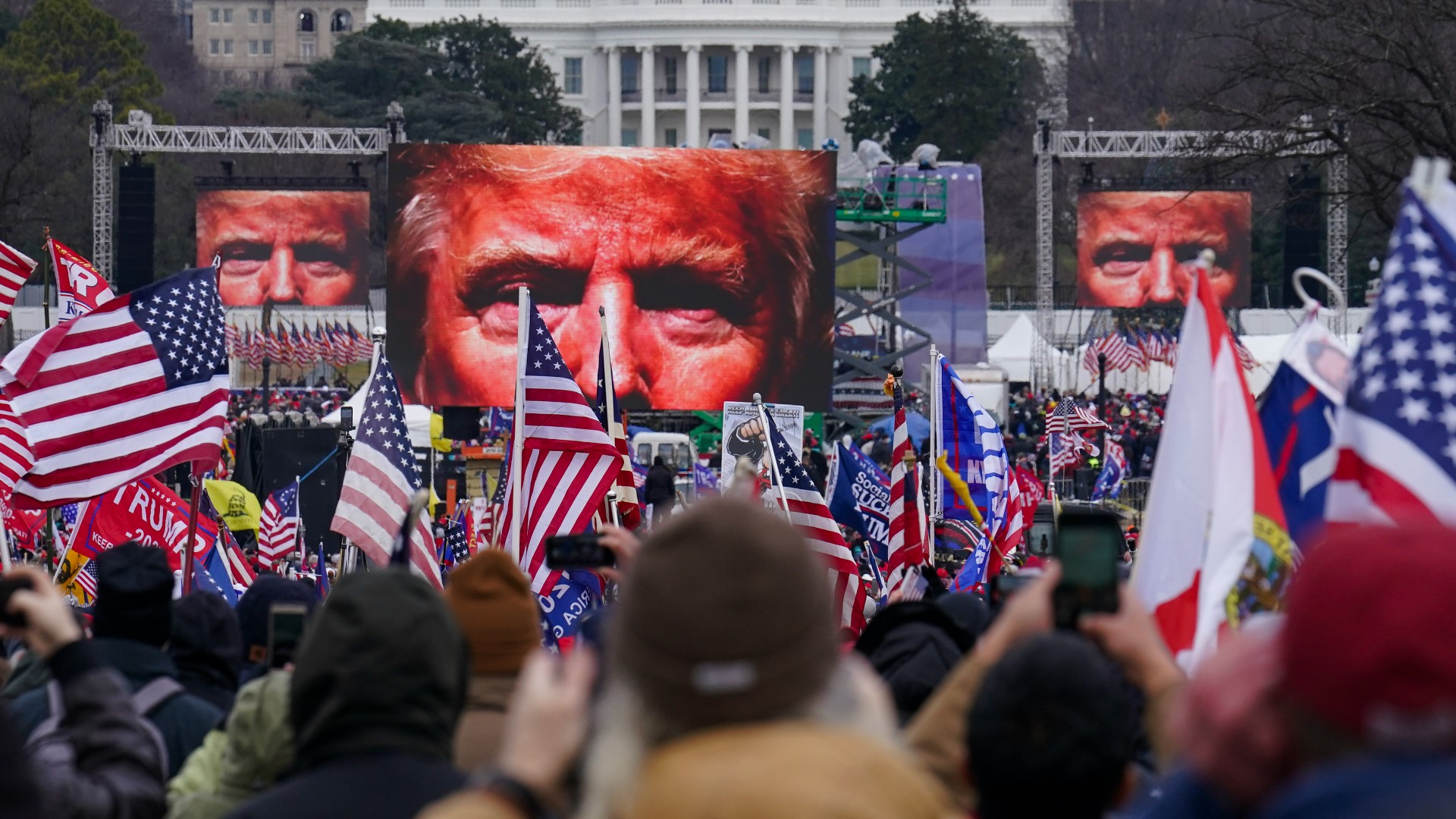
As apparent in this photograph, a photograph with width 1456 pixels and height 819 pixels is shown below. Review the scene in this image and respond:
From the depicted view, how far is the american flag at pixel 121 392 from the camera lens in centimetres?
882

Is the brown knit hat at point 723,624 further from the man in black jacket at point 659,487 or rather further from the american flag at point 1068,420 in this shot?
the american flag at point 1068,420

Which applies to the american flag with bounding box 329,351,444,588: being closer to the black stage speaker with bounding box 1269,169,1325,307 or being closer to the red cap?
the red cap

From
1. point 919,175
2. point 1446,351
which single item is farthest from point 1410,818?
point 919,175

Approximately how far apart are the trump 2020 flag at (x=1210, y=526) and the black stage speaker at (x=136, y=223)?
120ft

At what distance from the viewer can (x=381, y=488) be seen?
9000mm

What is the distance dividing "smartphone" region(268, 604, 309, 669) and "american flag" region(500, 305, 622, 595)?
463 centimetres

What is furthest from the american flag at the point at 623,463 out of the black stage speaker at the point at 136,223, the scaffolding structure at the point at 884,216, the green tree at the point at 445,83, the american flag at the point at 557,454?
the green tree at the point at 445,83

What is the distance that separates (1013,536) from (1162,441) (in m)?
8.54

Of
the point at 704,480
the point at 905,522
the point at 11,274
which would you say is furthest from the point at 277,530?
the point at 905,522

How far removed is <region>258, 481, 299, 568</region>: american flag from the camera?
1447 centimetres

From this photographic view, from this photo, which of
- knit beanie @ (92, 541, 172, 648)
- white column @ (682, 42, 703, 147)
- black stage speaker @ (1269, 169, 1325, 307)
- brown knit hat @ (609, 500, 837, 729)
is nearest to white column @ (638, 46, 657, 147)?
white column @ (682, 42, 703, 147)

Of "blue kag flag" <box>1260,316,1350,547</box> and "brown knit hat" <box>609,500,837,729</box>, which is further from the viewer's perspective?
"blue kag flag" <box>1260,316,1350,547</box>

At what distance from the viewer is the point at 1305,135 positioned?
1920cm

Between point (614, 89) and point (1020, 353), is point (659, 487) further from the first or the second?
point (614, 89)
